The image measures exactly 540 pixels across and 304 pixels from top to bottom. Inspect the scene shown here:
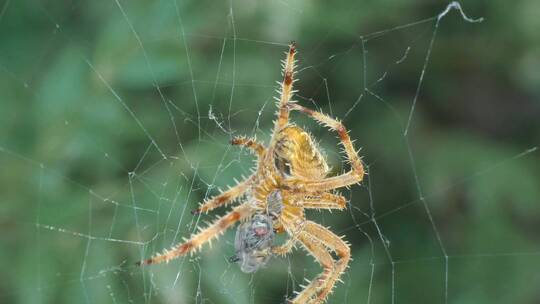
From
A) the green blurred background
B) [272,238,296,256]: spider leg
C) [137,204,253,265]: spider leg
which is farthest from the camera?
[272,238,296,256]: spider leg

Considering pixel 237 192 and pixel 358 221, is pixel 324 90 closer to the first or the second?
pixel 358 221

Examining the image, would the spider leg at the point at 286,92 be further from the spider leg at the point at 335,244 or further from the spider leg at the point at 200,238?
the spider leg at the point at 335,244

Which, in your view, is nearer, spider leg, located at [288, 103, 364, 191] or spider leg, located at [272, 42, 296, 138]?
spider leg, located at [272, 42, 296, 138]

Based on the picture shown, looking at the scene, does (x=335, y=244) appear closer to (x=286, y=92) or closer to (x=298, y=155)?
(x=298, y=155)

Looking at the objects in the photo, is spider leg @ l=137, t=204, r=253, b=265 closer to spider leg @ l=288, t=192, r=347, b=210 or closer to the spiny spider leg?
spider leg @ l=288, t=192, r=347, b=210

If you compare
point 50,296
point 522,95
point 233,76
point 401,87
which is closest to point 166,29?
point 233,76

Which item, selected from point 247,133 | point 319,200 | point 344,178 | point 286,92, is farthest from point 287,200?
point 286,92

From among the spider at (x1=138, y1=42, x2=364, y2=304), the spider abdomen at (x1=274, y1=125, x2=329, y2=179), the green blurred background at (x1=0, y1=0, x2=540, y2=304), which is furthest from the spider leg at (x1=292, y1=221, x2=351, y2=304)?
the spider abdomen at (x1=274, y1=125, x2=329, y2=179)

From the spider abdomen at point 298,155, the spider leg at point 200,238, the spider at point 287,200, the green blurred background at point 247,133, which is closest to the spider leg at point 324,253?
the spider at point 287,200
